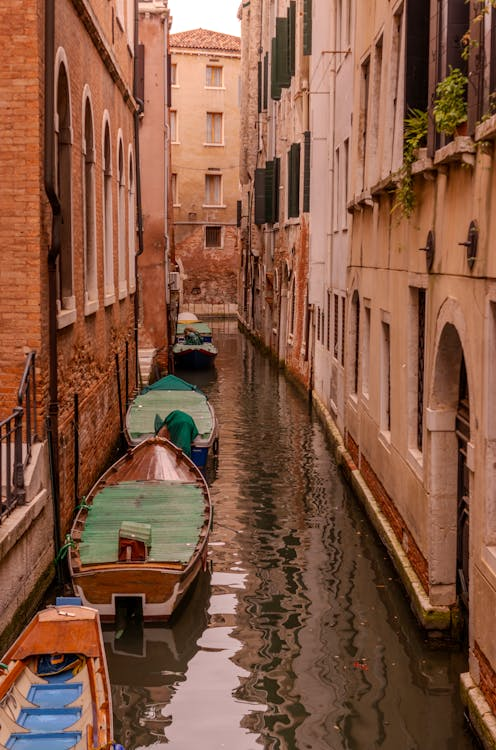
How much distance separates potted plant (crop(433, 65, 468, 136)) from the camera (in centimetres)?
731

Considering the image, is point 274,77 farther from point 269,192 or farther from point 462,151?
point 462,151

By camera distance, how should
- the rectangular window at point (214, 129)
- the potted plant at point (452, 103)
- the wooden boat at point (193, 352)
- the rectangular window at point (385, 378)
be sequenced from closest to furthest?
the potted plant at point (452, 103) → the rectangular window at point (385, 378) → the wooden boat at point (193, 352) → the rectangular window at point (214, 129)

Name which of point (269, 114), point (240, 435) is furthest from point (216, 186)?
point (240, 435)

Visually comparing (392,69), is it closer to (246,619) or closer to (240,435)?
(246,619)

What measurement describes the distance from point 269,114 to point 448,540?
87.7ft

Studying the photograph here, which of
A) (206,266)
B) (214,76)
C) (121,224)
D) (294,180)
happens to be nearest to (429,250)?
(121,224)

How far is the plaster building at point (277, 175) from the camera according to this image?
2433cm

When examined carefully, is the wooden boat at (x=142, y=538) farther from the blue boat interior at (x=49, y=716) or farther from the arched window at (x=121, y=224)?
the arched window at (x=121, y=224)

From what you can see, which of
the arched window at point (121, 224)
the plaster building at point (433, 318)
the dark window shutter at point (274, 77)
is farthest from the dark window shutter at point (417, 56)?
the dark window shutter at point (274, 77)

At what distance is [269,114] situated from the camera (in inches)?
1310

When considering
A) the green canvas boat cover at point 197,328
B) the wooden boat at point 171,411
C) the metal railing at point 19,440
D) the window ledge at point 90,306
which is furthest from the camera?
the green canvas boat cover at point 197,328

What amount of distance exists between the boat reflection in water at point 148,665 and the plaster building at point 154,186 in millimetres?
15195

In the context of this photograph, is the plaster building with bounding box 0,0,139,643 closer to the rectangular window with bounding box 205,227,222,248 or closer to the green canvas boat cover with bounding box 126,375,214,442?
the green canvas boat cover with bounding box 126,375,214,442

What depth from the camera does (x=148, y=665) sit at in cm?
823
